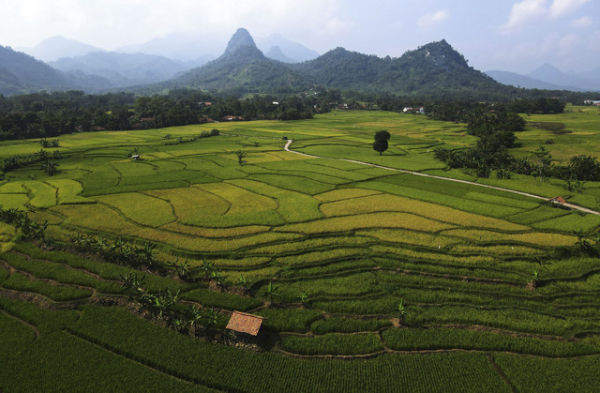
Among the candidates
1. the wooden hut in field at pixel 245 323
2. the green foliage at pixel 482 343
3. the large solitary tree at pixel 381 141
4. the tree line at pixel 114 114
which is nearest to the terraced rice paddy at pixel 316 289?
the green foliage at pixel 482 343

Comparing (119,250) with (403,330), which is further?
(119,250)

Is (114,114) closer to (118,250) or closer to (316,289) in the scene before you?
→ (118,250)

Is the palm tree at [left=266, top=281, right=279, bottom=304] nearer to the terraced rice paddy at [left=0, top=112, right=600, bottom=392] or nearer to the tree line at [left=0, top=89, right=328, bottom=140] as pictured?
the terraced rice paddy at [left=0, top=112, right=600, bottom=392]

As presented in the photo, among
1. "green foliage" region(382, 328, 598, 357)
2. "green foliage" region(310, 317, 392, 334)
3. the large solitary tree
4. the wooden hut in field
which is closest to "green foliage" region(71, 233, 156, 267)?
the wooden hut in field

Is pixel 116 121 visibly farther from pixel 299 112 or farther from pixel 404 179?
pixel 404 179

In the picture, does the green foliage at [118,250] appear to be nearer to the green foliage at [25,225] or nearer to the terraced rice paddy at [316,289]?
the terraced rice paddy at [316,289]

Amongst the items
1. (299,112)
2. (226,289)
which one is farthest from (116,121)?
(226,289)

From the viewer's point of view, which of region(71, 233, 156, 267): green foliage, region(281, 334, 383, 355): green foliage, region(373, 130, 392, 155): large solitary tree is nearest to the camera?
region(281, 334, 383, 355): green foliage
